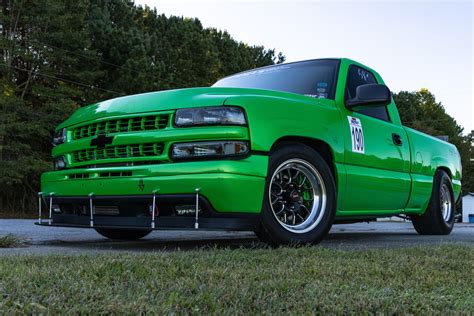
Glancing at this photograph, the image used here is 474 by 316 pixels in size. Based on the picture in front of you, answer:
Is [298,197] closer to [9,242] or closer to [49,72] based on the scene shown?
[9,242]

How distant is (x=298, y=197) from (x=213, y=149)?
0.97 m

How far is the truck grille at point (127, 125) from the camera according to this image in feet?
13.1

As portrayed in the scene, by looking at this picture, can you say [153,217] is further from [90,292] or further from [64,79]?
[64,79]

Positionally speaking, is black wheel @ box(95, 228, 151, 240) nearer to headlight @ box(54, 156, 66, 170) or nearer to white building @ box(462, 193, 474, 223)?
headlight @ box(54, 156, 66, 170)

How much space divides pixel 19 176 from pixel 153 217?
17.6 metres

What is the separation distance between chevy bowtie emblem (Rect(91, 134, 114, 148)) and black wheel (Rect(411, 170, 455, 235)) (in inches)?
166

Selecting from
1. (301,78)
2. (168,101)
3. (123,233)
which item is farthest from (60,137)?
(301,78)

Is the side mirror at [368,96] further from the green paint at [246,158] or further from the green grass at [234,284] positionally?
the green grass at [234,284]

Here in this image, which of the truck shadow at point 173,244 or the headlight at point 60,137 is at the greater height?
the headlight at point 60,137

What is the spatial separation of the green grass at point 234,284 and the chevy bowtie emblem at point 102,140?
1.30 meters

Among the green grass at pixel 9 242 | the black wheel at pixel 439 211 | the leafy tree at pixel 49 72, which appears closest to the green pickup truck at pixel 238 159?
the green grass at pixel 9 242

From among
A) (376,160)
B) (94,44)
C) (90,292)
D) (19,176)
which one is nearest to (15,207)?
(19,176)

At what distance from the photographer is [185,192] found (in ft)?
12.1

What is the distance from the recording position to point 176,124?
389 centimetres
